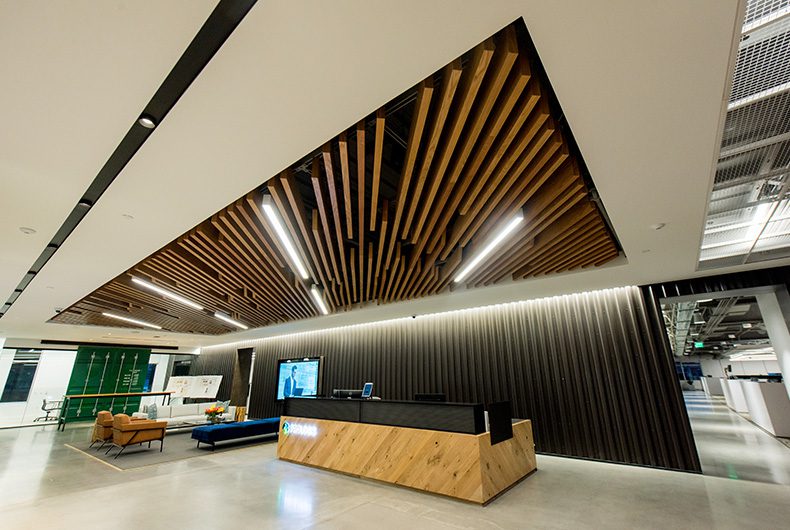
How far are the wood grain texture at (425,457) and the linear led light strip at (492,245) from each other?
2376 millimetres

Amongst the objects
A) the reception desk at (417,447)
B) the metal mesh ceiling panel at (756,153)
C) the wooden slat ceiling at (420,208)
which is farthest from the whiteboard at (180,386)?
the metal mesh ceiling panel at (756,153)

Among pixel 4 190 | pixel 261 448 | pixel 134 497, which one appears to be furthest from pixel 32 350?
pixel 4 190

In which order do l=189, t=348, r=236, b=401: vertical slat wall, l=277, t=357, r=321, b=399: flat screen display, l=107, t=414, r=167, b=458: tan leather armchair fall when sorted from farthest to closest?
l=189, t=348, r=236, b=401: vertical slat wall < l=277, t=357, r=321, b=399: flat screen display < l=107, t=414, r=167, b=458: tan leather armchair

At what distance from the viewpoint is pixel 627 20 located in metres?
1.70

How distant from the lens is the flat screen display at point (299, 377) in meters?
10.7

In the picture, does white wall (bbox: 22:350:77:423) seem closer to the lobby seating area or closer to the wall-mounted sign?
the lobby seating area

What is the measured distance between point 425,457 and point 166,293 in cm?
605

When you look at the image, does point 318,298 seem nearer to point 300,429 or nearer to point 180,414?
point 300,429

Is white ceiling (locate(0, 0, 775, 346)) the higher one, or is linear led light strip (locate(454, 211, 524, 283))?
white ceiling (locate(0, 0, 775, 346))

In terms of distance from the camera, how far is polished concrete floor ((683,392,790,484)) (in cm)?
513

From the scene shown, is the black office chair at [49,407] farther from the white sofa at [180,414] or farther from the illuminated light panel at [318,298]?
the illuminated light panel at [318,298]

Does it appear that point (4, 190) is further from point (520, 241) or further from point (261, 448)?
point (261, 448)

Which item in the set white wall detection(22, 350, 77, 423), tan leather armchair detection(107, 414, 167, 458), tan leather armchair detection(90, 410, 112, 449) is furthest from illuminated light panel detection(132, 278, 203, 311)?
white wall detection(22, 350, 77, 423)

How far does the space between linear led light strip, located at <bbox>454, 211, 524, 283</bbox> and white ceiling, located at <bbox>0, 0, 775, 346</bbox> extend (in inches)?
34.9
